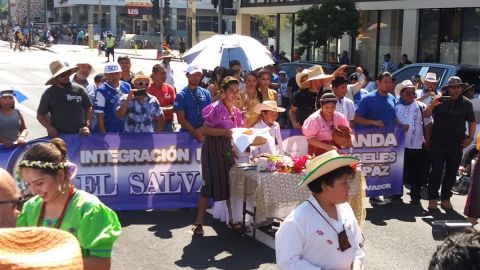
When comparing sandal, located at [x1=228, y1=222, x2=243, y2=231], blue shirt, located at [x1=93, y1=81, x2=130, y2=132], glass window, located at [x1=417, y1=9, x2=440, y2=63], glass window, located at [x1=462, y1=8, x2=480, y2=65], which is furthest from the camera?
glass window, located at [x1=417, y1=9, x2=440, y2=63]

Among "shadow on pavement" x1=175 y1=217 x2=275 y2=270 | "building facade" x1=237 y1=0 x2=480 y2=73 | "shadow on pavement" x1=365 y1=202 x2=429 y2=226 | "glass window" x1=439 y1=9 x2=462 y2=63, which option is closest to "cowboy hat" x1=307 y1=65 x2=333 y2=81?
"shadow on pavement" x1=365 y1=202 x2=429 y2=226

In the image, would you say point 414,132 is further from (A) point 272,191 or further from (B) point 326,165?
(B) point 326,165

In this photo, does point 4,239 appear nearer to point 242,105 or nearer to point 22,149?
point 22,149

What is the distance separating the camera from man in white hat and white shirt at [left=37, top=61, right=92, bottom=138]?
306 inches

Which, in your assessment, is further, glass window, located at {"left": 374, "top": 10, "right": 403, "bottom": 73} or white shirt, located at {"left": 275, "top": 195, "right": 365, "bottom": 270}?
glass window, located at {"left": 374, "top": 10, "right": 403, "bottom": 73}

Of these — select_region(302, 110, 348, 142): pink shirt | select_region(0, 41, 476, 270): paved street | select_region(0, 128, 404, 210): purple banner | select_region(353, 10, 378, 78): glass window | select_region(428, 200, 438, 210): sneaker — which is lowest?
select_region(0, 41, 476, 270): paved street

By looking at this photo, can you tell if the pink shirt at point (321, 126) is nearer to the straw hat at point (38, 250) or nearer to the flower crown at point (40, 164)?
the flower crown at point (40, 164)

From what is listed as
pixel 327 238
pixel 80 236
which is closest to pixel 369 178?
pixel 327 238

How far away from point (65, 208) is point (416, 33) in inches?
894

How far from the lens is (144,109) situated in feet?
26.9

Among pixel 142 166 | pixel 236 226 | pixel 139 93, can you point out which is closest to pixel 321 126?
pixel 236 226

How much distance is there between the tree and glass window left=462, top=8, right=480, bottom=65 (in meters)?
4.22

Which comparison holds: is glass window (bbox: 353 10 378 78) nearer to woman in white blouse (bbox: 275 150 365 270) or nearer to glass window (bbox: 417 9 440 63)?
glass window (bbox: 417 9 440 63)

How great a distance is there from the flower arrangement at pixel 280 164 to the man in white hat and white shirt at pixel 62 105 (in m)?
2.40
